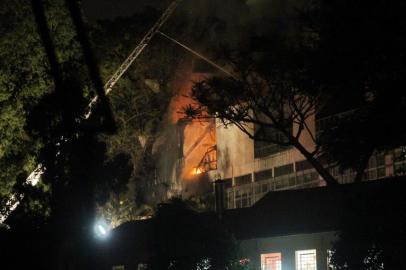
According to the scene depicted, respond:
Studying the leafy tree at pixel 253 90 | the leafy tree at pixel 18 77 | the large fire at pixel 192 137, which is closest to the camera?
the leafy tree at pixel 253 90

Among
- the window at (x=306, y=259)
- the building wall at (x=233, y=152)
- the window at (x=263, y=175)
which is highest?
the building wall at (x=233, y=152)

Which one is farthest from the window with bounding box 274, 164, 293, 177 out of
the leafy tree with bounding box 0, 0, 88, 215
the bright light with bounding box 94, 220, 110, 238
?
the bright light with bounding box 94, 220, 110, 238

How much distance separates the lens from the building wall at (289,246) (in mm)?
25656

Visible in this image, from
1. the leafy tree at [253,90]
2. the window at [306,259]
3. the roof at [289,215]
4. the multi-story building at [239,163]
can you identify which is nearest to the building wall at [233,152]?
the multi-story building at [239,163]

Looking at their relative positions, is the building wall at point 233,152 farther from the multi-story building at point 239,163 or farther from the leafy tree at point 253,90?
the leafy tree at point 253,90

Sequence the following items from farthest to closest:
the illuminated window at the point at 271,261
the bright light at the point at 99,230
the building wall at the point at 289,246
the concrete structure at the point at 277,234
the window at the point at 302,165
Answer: the window at the point at 302,165, the illuminated window at the point at 271,261, the building wall at the point at 289,246, the concrete structure at the point at 277,234, the bright light at the point at 99,230

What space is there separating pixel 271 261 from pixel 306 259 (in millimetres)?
1591

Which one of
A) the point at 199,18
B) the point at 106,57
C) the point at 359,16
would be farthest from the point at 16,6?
the point at 359,16

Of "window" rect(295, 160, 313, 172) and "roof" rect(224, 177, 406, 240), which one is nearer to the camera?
"roof" rect(224, 177, 406, 240)

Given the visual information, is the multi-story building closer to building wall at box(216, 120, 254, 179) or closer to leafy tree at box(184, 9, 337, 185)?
building wall at box(216, 120, 254, 179)

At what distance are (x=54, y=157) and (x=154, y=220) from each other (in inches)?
137

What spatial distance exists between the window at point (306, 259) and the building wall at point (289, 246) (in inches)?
5.1

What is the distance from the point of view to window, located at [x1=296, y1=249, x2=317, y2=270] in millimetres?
26047

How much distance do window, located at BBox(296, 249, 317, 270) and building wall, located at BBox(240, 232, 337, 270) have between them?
0.13m
